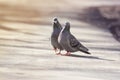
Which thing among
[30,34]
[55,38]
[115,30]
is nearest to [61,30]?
[55,38]

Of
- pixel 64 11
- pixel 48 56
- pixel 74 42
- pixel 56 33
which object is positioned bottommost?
pixel 48 56

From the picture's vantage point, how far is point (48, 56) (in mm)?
9961

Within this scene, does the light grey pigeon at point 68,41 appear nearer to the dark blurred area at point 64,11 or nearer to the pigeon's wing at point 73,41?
the pigeon's wing at point 73,41

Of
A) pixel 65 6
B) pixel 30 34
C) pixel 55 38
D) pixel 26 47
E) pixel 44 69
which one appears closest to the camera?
pixel 44 69

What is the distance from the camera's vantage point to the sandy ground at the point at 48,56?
321 inches

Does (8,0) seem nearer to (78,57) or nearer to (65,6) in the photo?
(65,6)

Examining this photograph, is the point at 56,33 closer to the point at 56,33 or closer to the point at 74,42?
the point at 56,33

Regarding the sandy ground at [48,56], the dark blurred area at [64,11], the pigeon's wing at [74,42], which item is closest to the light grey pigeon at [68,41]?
the pigeon's wing at [74,42]

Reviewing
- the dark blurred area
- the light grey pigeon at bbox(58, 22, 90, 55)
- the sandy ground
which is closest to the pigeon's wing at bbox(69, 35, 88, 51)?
the light grey pigeon at bbox(58, 22, 90, 55)

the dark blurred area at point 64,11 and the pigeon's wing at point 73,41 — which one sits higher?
the dark blurred area at point 64,11

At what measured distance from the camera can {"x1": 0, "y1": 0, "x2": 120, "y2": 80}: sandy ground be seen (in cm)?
816

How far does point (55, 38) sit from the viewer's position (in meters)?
9.95

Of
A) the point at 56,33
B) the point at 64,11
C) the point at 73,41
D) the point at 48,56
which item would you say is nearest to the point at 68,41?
the point at 73,41

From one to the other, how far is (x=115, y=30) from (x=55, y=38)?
16.1 ft
